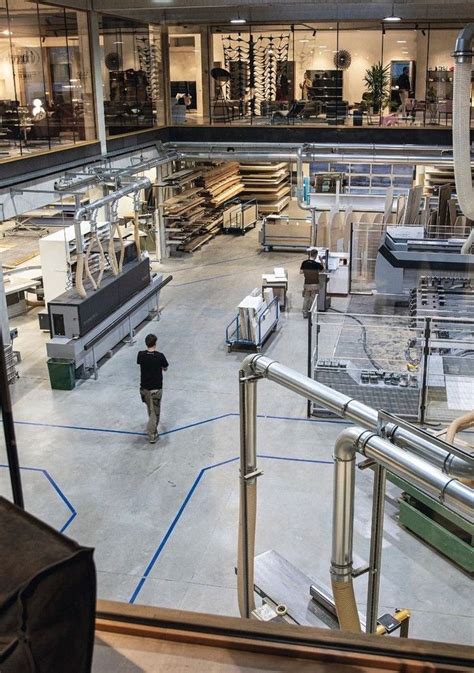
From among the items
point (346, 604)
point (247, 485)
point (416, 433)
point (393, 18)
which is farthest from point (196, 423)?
point (393, 18)

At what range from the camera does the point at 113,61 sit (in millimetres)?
17047

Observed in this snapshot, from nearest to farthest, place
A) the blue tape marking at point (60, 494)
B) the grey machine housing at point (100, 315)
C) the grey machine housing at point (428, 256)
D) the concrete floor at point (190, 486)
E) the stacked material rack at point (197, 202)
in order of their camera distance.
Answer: the concrete floor at point (190, 486) < the blue tape marking at point (60, 494) < the grey machine housing at point (100, 315) < the grey machine housing at point (428, 256) < the stacked material rack at point (197, 202)

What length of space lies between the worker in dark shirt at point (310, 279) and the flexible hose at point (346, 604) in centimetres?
1113

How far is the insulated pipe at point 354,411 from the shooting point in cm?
232

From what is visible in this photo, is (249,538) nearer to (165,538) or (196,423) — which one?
(165,538)

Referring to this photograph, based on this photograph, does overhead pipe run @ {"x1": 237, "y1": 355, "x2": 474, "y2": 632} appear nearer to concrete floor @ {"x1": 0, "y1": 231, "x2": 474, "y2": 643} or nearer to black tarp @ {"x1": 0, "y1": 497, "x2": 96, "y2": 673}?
black tarp @ {"x1": 0, "y1": 497, "x2": 96, "y2": 673}

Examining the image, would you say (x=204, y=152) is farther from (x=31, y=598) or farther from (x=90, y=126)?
(x=31, y=598)

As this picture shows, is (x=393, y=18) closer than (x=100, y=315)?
No

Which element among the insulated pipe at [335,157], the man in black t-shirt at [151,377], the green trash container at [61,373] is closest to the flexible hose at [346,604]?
the man in black t-shirt at [151,377]

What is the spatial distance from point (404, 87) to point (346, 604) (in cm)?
2017

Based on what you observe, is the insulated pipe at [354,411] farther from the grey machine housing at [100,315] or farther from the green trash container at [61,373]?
the grey machine housing at [100,315]

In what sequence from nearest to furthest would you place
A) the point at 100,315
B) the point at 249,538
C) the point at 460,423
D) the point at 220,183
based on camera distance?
the point at 249,538 < the point at 460,423 < the point at 100,315 < the point at 220,183

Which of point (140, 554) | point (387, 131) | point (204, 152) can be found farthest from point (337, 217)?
point (140, 554)

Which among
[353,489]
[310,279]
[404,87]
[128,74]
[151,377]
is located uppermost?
[128,74]
